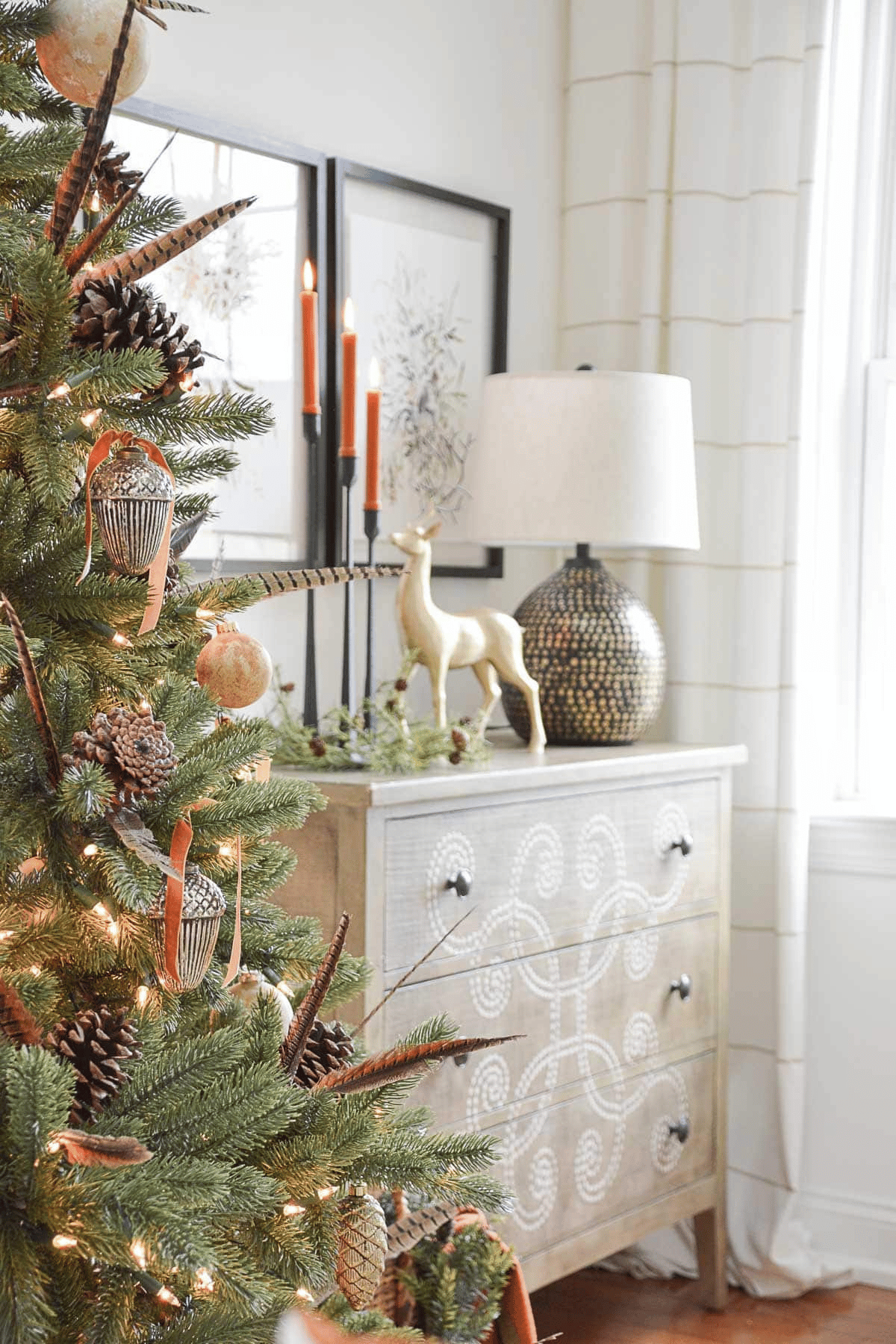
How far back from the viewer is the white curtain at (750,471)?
268 centimetres

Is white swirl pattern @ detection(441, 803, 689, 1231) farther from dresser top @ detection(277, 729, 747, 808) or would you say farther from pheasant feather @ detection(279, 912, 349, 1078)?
pheasant feather @ detection(279, 912, 349, 1078)

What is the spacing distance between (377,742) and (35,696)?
1.05m

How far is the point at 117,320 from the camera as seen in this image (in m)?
0.98

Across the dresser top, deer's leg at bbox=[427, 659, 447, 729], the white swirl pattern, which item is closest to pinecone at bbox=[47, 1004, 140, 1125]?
the dresser top

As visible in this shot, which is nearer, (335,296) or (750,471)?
(335,296)

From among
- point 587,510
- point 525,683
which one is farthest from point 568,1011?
point 587,510

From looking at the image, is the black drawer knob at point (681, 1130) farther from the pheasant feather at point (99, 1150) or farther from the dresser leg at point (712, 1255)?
the pheasant feather at point (99, 1150)

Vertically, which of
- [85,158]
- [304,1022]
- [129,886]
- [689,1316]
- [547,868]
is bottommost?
[689,1316]

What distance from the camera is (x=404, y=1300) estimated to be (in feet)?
5.87

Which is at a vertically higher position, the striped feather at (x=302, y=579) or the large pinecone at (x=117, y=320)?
the large pinecone at (x=117, y=320)

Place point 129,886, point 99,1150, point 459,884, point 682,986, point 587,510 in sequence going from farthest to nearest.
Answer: point 682,986, point 587,510, point 459,884, point 129,886, point 99,1150

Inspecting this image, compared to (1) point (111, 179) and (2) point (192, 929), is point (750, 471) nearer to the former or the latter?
(1) point (111, 179)

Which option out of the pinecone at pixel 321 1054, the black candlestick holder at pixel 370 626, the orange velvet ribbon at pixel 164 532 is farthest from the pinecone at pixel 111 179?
the black candlestick holder at pixel 370 626

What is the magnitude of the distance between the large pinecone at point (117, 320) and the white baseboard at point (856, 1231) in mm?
2325
